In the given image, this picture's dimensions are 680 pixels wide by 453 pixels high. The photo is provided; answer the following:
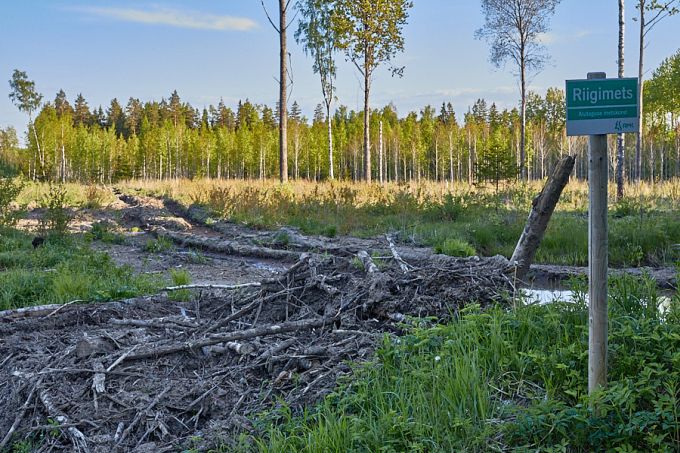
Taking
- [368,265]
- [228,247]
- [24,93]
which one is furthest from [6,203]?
[24,93]

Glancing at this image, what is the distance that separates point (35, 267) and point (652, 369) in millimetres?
8488

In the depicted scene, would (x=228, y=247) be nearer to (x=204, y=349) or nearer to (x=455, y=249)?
(x=455, y=249)

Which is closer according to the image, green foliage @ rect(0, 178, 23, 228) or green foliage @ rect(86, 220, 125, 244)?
green foliage @ rect(0, 178, 23, 228)

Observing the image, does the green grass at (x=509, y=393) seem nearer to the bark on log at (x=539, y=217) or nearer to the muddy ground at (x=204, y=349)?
the muddy ground at (x=204, y=349)

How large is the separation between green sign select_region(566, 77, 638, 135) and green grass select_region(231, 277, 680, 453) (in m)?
1.22

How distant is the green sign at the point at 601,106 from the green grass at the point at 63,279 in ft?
17.6

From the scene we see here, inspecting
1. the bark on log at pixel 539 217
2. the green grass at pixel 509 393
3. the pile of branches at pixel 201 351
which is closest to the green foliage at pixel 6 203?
the pile of branches at pixel 201 351

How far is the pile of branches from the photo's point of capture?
3.77 meters

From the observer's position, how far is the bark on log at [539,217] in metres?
5.47

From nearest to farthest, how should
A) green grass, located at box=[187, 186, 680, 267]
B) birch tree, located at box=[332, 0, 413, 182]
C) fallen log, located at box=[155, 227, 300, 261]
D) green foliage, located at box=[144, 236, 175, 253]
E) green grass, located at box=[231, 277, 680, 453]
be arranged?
green grass, located at box=[231, 277, 680, 453]
green grass, located at box=[187, 186, 680, 267]
fallen log, located at box=[155, 227, 300, 261]
green foliage, located at box=[144, 236, 175, 253]
birch tree, located at box=[332, 0, 413, 182]

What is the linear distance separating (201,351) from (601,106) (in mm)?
3379

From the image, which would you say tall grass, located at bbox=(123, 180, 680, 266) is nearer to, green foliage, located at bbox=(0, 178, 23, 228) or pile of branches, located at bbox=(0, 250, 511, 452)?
pile of branches, located at bbox=(0, 250, 511, 452)

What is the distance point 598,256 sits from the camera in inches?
118

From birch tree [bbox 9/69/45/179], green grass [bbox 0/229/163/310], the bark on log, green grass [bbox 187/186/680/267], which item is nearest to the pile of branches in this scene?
the bark on log
